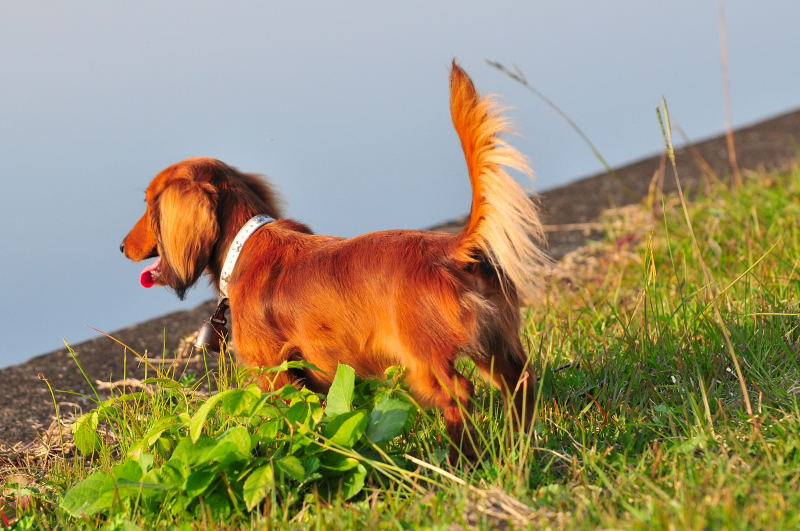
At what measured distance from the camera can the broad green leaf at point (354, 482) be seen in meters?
2.58

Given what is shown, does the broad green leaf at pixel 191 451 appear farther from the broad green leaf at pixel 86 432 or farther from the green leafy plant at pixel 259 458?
the broad green leaf at pixel 86 432

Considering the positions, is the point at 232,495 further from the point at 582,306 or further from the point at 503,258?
the point at 582,306

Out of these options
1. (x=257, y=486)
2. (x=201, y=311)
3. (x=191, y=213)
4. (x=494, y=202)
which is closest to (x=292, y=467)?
(x=257, y=486)

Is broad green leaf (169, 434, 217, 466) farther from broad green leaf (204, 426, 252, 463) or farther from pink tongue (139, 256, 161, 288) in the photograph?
pink tongue (139, 256, 161, 288)

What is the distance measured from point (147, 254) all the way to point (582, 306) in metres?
2.34

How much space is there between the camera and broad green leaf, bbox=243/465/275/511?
248 centimetres

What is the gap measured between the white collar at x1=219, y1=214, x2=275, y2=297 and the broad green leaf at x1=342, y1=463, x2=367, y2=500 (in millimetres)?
987

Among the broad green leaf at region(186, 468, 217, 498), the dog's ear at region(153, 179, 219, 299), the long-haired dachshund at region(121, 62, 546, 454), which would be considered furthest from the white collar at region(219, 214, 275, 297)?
the broad green leaf at region(186, 468, 217, 498)

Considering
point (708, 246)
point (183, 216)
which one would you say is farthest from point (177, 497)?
point (708, 246)

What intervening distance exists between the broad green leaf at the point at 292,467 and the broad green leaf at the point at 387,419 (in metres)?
0.24

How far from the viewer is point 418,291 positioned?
2543mm

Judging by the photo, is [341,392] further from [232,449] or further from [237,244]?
[237,244]

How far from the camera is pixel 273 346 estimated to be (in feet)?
9.71

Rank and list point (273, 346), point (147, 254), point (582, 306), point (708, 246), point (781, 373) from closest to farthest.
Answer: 1. point (273, 346)
2. point (781, 373)
3. point (147, 254)
4. point (582, 306)
5. point (708, 246)
